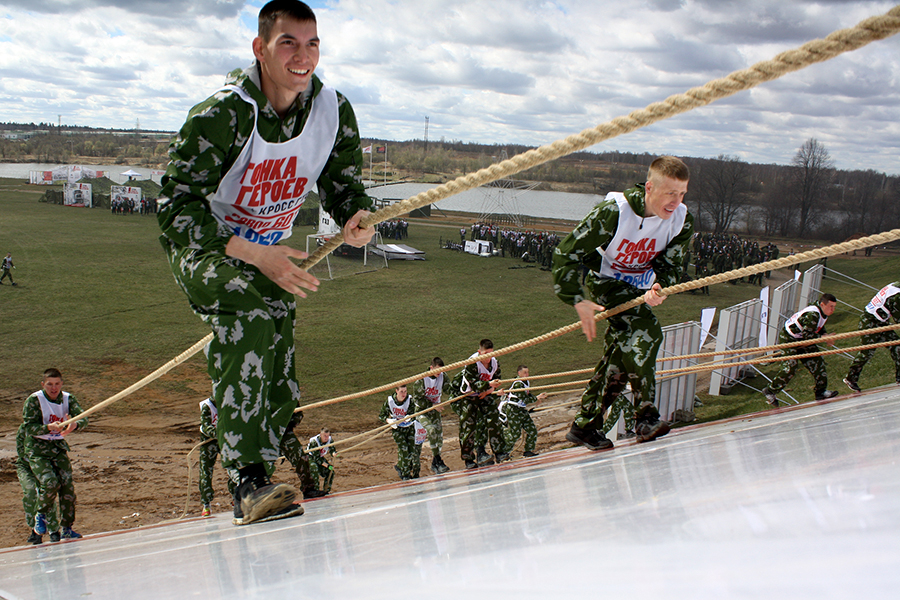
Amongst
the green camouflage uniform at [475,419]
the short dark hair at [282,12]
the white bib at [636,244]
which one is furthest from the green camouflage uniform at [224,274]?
the green camouflage uniform at [475,419]

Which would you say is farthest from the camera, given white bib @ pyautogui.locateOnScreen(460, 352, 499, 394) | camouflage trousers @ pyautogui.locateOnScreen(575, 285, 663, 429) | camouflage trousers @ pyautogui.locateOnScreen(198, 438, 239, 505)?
white bib @ pyautogui.locateOnScreen(460, 352, 499, 394)

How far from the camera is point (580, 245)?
12.1 feet

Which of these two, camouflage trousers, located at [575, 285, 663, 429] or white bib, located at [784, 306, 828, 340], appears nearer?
camouflage trousers, located at [575, 285, 663, 429]

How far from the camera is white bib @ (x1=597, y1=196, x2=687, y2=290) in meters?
3.62

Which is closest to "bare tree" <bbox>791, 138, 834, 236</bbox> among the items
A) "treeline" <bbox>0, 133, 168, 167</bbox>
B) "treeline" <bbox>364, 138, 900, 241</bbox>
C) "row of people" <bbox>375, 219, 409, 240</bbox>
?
"treeline" <bbox>364, 138, 900, 241</bbox>

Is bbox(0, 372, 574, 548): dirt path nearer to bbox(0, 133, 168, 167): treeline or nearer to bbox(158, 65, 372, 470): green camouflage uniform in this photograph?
bbox(158, 65, 372, 470): green camouflage uniform

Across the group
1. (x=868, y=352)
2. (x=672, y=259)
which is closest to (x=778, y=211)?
(x=868, y=352)

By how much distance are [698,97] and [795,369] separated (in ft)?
28.7

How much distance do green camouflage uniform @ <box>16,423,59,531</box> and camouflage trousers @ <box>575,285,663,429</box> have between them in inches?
275

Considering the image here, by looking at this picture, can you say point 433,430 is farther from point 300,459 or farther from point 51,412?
point 51,412

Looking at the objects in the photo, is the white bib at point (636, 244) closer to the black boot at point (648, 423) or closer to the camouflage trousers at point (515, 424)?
the black boot at point (648, 423)

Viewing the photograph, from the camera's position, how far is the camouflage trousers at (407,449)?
31.7ft

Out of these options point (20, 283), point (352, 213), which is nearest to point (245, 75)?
point (352, 213)

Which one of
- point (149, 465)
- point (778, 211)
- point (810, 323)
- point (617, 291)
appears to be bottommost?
point (149, 465)
